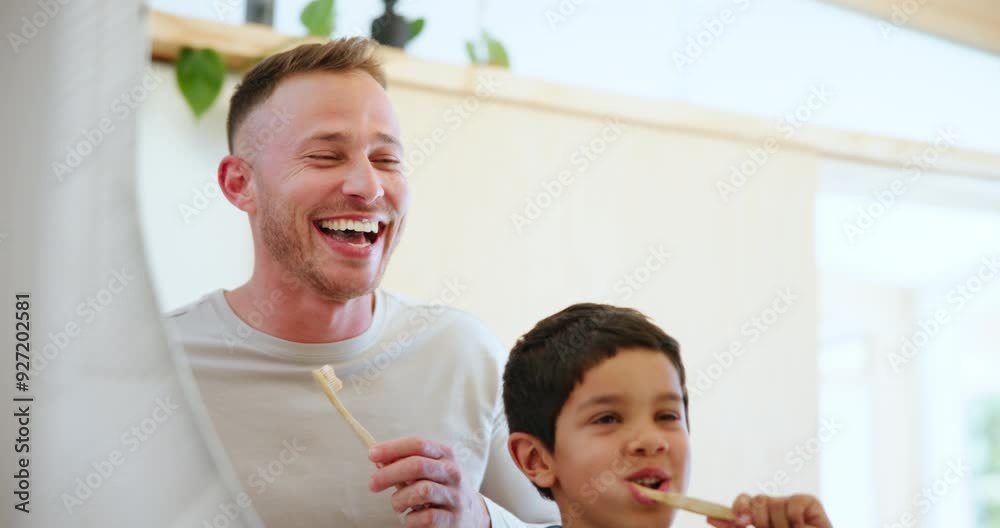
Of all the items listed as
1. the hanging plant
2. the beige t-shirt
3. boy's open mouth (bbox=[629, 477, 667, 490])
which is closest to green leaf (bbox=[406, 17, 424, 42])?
the hanging plant

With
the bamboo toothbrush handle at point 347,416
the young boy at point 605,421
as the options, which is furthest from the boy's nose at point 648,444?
the bamboo toothbrush handle at point 347,416

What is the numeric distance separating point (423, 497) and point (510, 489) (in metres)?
0.04

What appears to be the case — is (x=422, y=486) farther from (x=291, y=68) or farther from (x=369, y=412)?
(x=291, y=68)

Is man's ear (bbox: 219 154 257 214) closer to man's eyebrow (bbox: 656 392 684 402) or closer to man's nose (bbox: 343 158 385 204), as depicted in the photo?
man's nose (bbox: 343 158 385 204)

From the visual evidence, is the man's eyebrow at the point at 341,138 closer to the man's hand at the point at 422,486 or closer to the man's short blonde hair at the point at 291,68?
the man's short blonde hair at the point at 291,68

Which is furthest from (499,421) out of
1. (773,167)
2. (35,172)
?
(35,172)

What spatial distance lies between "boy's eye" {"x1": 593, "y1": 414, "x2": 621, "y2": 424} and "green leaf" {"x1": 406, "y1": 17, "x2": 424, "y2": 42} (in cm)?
19

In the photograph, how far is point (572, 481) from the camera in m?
0.42

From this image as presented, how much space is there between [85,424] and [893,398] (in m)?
0.37

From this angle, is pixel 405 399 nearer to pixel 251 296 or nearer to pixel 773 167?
pixel 251 296

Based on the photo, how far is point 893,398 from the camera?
1.30ft

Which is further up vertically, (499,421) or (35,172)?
(35,172)

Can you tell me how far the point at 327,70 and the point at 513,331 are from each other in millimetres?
145

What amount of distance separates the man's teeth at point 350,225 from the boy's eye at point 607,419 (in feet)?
0.41
